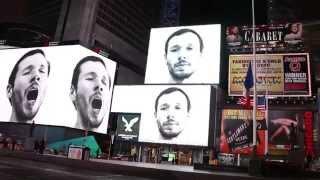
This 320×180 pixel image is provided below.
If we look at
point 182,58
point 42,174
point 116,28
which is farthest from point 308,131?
point 116,28

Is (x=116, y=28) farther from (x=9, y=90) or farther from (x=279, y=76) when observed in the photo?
(x=279, y=76)

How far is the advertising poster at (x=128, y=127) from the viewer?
44.0 metres

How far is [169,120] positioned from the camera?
4053 cm

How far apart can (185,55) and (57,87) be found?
1453 cm

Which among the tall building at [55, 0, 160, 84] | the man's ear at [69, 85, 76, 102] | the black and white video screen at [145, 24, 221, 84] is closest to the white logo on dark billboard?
the black and white video screen at [145, 24, 221, 84]

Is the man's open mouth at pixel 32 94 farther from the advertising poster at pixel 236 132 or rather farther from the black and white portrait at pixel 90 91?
the advertising poster at pixel 236 132

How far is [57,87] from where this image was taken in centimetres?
4422

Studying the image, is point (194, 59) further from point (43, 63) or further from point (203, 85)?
point (43, 63)

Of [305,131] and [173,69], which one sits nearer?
[305,131]

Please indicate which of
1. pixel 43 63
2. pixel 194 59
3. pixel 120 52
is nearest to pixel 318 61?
pixel 194 59

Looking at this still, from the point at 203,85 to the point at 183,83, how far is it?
9.47 ft

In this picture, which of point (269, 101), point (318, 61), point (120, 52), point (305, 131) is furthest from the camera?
point (120, 52)

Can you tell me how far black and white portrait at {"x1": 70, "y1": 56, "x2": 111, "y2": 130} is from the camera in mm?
44766

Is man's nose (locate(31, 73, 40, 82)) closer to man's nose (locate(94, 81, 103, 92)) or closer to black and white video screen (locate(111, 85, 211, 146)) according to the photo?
man's nose (locate(94, 81, 103, 92))
